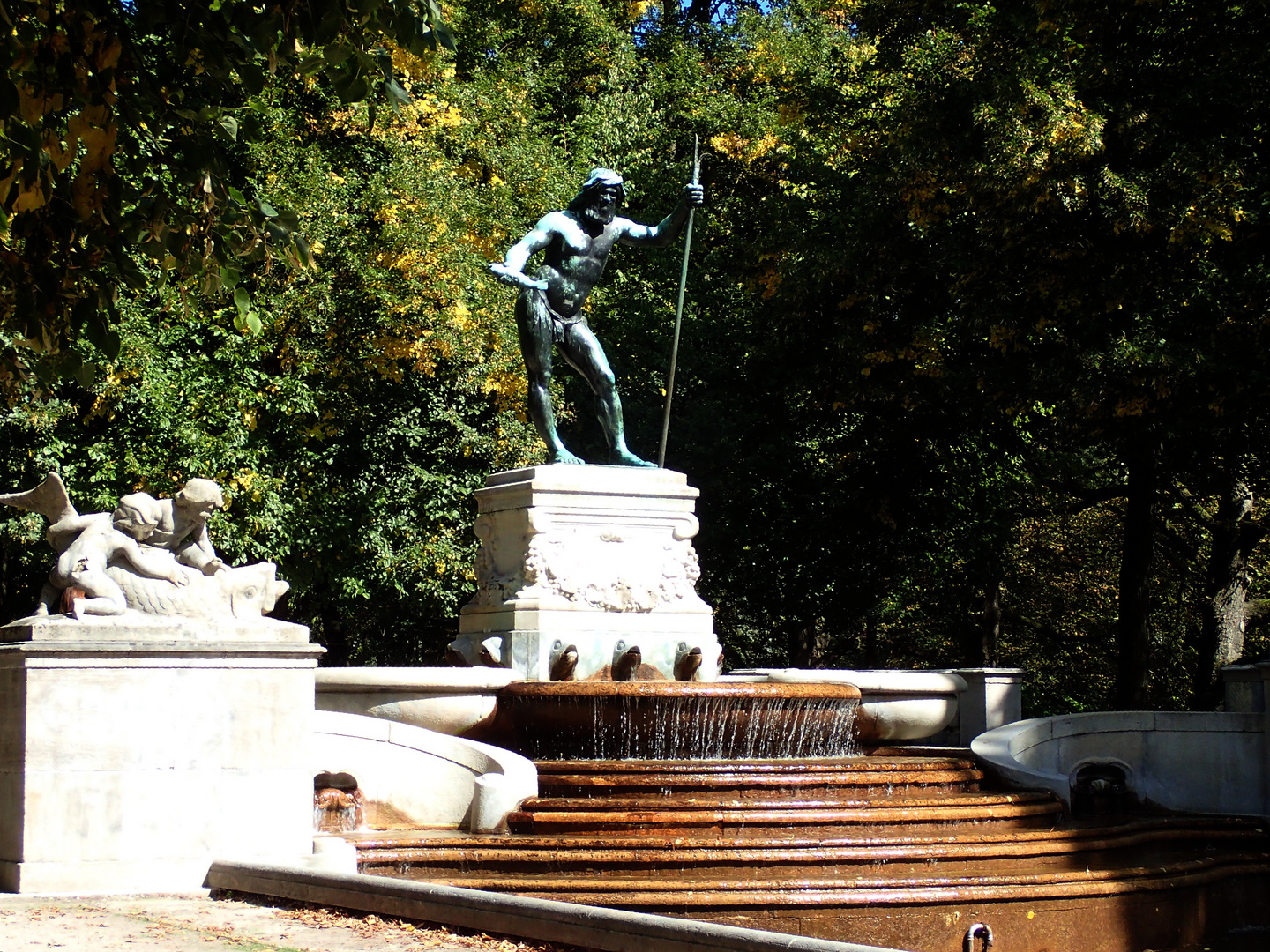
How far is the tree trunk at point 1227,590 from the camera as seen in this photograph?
21.0m

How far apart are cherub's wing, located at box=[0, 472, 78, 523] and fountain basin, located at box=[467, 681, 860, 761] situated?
3790mm

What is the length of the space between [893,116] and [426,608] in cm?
958

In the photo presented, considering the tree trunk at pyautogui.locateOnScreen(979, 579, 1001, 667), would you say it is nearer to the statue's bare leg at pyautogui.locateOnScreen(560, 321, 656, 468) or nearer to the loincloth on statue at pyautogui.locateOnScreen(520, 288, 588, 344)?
the statue's bare leg at pyautogui.locateOnScreen(560, 321, 656, 468)

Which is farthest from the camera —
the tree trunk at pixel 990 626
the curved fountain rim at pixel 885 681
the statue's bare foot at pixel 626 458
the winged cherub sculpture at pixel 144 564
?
the tree trunk at pixel 990 626

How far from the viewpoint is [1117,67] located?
741 inches

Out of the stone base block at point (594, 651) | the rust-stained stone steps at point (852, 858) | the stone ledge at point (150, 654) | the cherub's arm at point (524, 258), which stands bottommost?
the rust-stained stone steps at point (852, 858)

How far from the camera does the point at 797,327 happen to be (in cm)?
2211

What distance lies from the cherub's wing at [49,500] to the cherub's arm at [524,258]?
176 inches

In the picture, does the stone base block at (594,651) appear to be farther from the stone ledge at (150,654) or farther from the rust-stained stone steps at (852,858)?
the stone ledge at (150,654)

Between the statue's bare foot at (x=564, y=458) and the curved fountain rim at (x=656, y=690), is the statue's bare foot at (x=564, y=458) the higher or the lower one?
the higher one

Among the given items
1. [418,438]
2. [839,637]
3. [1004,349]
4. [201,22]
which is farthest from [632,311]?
[201,22]

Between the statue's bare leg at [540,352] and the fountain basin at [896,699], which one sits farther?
the statue's bare leg at [540,352]

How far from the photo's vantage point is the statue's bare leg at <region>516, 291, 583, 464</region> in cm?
1341

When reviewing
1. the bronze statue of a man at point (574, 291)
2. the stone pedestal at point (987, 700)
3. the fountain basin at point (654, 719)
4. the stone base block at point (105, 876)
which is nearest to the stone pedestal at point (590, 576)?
the bronze statue of a man at point (574, 291)
